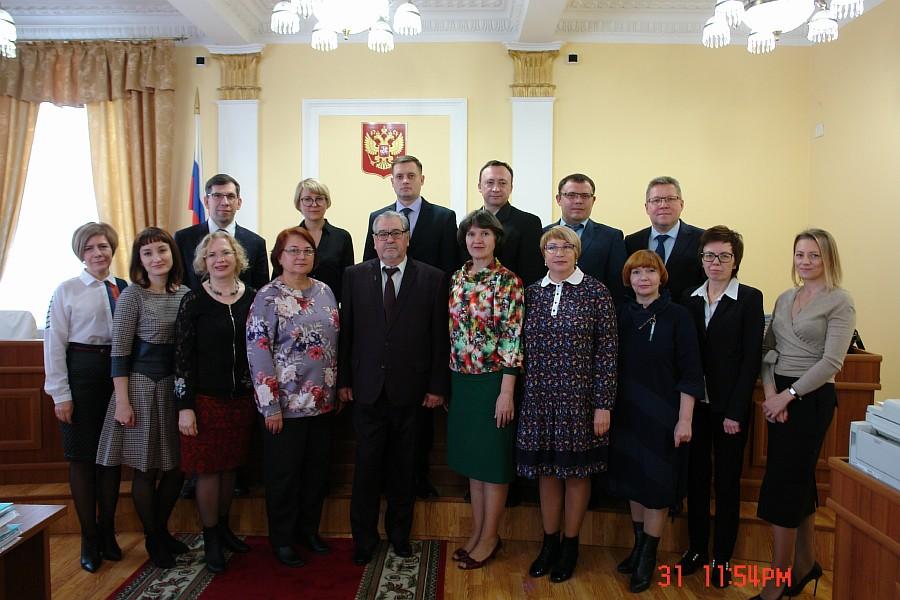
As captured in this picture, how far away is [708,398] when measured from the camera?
8.79 ft

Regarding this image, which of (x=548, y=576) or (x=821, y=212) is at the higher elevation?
(x=821, y=212)

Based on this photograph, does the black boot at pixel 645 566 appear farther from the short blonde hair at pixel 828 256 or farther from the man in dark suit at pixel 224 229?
the man in dark suit at pixel 224 229

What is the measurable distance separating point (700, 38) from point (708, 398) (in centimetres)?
410

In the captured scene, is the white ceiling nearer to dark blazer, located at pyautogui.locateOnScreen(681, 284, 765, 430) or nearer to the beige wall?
the beige wall

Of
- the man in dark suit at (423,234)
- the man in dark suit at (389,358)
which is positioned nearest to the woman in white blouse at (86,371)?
the man in dark suit at (389,358)

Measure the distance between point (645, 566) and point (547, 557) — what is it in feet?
1.37

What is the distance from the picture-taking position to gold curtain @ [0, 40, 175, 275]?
5.56m

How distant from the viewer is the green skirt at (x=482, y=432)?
2684 millimetres

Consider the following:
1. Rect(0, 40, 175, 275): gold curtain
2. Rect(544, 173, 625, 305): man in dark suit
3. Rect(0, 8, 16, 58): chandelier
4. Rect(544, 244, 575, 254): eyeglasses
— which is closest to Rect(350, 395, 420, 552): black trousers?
Rect(544, 244, 575, 254): eyeglasses

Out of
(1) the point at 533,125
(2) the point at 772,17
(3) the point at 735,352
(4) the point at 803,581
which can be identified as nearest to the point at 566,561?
(4) the point at 803,581

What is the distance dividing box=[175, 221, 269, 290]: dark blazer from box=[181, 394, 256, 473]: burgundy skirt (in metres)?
0.73

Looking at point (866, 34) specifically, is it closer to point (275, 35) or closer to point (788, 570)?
point (788, 570)

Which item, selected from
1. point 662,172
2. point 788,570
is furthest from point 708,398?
point 662,172

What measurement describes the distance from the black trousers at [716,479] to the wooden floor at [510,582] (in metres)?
0.21
